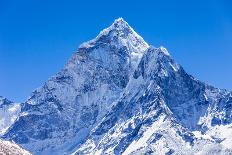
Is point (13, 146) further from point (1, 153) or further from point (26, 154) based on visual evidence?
point (1, 153)

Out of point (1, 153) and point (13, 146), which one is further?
point (13, 146)

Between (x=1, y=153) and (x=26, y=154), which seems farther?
(x=26, y=154)

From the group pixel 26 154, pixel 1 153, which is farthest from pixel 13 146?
pixel 1 153
